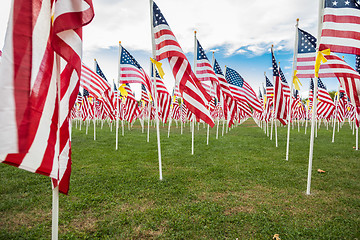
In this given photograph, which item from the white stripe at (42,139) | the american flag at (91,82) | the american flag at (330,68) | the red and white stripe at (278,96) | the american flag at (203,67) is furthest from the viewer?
the red and white stripe at (278,96)

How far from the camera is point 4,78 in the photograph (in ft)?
6.50

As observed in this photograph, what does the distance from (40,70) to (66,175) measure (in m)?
1.46

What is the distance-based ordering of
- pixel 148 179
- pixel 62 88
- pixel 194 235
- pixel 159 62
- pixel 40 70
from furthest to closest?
pixel 148 179 → pixel 159 62 → pixel 194 235 → pixel 62 88 → pixel 40 70

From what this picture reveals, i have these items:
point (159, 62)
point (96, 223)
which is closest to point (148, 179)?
point (96, 223)

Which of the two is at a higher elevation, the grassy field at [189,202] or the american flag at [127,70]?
the american flag at [127,70]

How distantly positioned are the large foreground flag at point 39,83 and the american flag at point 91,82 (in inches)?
284

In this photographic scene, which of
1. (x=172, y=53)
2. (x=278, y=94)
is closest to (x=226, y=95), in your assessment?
(x=278, y=94)

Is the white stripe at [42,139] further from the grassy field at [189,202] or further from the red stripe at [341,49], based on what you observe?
the red stripe at [341,49]

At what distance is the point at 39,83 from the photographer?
2367mm

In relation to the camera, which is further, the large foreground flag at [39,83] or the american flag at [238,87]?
the american flag at [238,87]

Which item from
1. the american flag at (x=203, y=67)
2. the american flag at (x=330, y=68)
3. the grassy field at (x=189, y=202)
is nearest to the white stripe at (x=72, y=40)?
the grassy field at (x=189, y=202)

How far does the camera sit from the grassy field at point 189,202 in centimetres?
396

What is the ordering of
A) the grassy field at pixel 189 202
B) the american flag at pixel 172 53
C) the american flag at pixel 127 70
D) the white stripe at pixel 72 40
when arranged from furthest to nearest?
the american flag at pixel 127 70 → the american flag at pixel 172 53 → the grassy field at pixel 189 202 → the white stripe at pixel 72 40

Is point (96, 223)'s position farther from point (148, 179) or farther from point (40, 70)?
point (40, 70)
